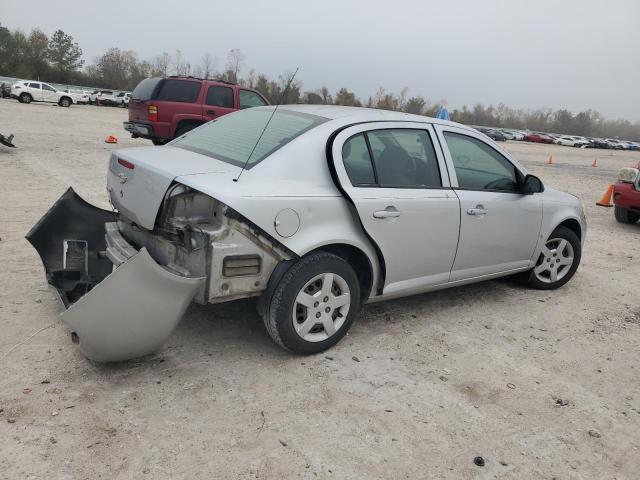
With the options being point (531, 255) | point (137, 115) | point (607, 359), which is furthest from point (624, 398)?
point (137, 115)

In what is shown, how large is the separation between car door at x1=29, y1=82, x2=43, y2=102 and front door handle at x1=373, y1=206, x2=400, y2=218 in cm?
3729

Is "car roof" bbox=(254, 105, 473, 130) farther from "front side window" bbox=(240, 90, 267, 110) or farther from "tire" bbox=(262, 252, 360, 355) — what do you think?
"front side window" bbox=(240, 90, 267, 110)

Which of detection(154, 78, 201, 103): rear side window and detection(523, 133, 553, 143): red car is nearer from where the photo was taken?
detection(154, 78, 201, 103): rear side window

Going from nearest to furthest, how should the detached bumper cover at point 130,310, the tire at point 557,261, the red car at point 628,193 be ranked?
1. the detached bumper cover at point 130,310
2. the tire at point 557,261
3. the red car at point 628,193

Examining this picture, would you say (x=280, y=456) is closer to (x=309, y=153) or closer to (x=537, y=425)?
(x=537, y=425)

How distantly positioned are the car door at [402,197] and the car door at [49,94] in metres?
37.3

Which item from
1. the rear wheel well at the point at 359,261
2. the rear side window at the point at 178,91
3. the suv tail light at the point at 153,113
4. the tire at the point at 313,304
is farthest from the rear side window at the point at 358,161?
the rear side window at the point at 178,91

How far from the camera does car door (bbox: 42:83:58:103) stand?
35.2 m

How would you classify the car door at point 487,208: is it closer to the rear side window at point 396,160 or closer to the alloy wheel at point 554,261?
the rear side window at point 396,160

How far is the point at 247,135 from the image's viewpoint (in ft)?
12.7

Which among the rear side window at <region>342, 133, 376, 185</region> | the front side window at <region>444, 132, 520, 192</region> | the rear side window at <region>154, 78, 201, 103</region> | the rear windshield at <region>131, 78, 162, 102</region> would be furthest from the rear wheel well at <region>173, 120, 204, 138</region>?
the rear side window at <region>342, 133, 376, 185</region>

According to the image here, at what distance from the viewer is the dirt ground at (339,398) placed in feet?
8.48

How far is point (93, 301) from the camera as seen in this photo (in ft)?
9.48

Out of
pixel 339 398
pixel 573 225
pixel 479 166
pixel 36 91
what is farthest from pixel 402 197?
pixel 36 91
